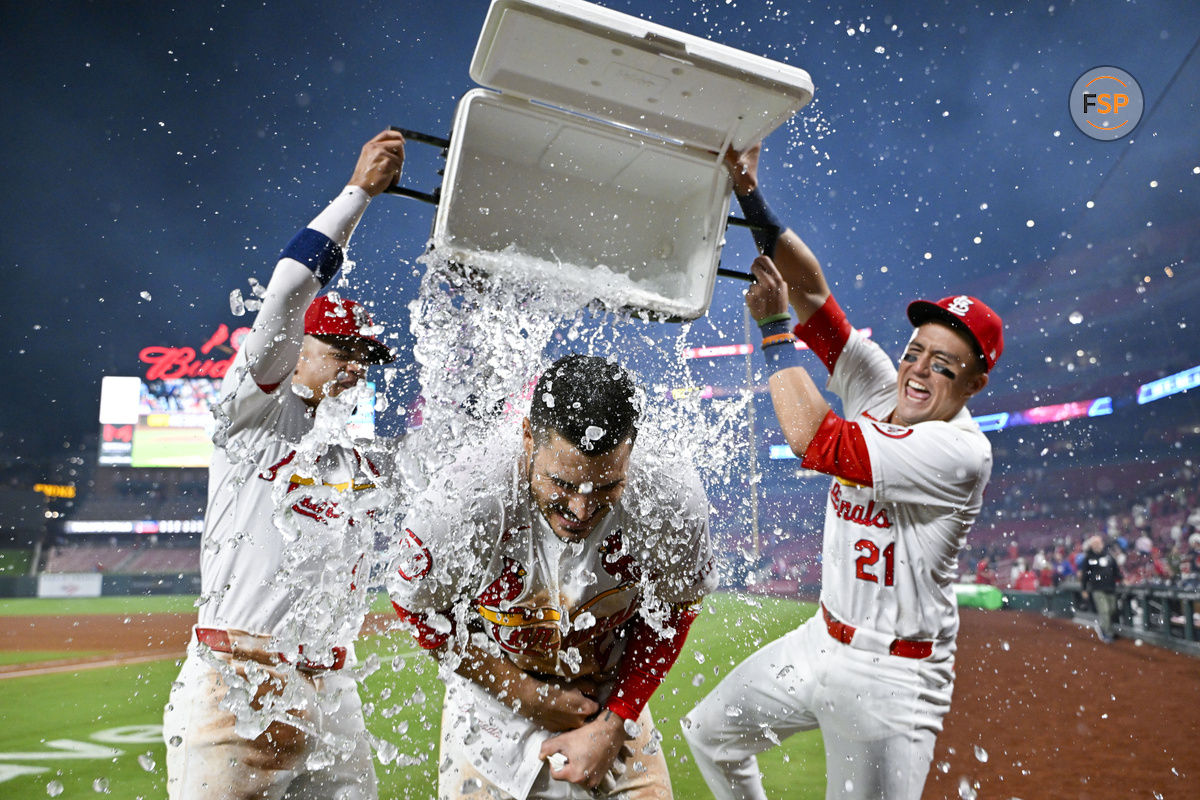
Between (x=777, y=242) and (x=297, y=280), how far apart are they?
1.55 metres

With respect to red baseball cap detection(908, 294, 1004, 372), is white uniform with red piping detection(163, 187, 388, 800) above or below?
below

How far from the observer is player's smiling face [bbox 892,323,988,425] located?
107 inches

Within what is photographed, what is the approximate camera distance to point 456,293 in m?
2.24

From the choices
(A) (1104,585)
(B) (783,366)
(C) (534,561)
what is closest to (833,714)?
(B) (783,366)

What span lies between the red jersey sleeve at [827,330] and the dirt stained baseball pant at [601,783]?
64.4 inches

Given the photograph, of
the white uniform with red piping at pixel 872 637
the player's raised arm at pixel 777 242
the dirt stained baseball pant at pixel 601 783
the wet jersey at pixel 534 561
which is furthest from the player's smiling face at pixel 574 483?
the white uniform with red piping at pixel 872 637

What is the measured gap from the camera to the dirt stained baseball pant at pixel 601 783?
198 cm

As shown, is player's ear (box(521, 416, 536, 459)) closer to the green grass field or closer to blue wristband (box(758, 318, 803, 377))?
the green grass field

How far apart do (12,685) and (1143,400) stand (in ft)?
94.8

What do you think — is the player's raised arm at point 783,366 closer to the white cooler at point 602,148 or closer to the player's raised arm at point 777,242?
the player's raised arm at point 777,242

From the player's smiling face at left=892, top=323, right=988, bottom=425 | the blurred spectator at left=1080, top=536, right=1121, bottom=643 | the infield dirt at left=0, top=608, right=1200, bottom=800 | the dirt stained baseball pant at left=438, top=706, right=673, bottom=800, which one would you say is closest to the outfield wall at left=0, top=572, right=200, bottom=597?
the infield dirt at left=0, top=608, right=1200, bottom=800

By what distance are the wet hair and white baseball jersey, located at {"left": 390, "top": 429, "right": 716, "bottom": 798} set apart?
23 centimetres

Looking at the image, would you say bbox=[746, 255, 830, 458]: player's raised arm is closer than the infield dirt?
Yes

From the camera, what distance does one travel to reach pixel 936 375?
2.75 m
